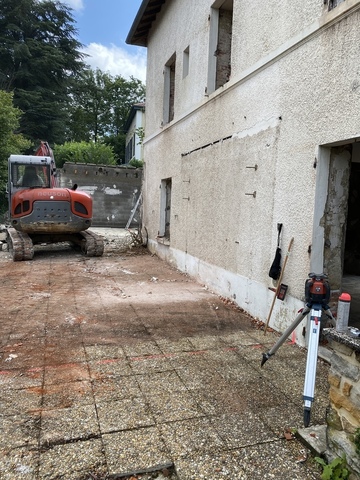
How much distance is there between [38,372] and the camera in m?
3.44

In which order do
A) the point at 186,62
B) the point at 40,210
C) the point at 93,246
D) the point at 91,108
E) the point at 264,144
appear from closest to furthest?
the point at 264,144 → the point at 186,62 → the point at 40,210 → the point at 93,246 → the point at 91,108

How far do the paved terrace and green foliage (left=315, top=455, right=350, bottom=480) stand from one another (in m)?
0.11

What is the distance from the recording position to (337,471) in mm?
2094

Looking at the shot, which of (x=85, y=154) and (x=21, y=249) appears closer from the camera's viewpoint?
(x=21, y=249)

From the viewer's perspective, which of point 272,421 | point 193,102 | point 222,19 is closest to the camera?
point 272,421

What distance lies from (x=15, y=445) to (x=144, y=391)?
104cm

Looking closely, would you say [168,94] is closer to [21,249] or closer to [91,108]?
[21,249]

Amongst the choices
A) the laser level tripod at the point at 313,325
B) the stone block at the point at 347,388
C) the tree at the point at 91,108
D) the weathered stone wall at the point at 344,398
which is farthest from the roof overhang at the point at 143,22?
the tree at the point at 91,108

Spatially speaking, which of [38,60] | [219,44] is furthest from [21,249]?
[38,60]

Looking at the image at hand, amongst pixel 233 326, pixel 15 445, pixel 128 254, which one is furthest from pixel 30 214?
pixel 15 445

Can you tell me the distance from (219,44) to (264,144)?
3035mm

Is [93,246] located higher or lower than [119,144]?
lower

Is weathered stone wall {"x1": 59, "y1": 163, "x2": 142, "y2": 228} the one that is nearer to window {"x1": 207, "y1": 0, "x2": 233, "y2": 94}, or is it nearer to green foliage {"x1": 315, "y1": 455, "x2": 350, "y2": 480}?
window {"x1": 207, "y1": 0, "x2": 233, "y2": 94}

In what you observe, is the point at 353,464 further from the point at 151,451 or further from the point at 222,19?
the point at 222,19
